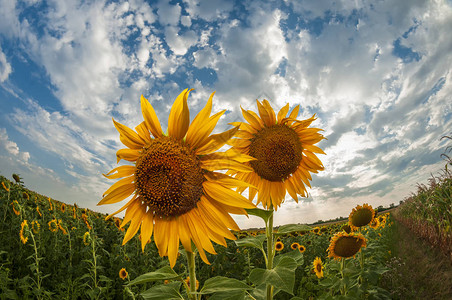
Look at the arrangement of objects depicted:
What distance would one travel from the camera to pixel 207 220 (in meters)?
1.58

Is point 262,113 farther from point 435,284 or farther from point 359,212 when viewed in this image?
point 435,284

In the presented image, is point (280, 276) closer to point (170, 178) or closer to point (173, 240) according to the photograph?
point (173, 240)

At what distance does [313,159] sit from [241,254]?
5.73 meters

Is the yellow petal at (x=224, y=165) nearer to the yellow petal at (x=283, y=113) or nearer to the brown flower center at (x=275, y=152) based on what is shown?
the brown flower center at (x=275, y=152)

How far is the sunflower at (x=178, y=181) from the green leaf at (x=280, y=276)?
1.59 ft

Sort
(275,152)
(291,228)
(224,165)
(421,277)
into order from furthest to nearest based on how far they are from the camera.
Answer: (421,277) < (275,152) < (291,228) < (224,165)

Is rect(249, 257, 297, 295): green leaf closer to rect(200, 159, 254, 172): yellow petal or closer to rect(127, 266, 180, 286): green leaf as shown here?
rect(127, 266, 180, 286): green leaf

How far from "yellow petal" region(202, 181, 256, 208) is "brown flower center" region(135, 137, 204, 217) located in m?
0.05

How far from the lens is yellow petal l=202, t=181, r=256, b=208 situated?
140cm

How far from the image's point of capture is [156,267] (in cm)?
623

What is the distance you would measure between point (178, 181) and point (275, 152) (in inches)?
37.8

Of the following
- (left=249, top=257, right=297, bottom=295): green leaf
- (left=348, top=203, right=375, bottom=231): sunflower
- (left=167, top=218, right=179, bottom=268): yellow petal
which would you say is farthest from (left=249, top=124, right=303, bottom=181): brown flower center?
(left=348, top=203, right=375, bottom=231): sunflower

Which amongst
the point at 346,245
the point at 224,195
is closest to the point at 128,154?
the point at 224,195

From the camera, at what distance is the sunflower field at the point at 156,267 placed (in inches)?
69.6
